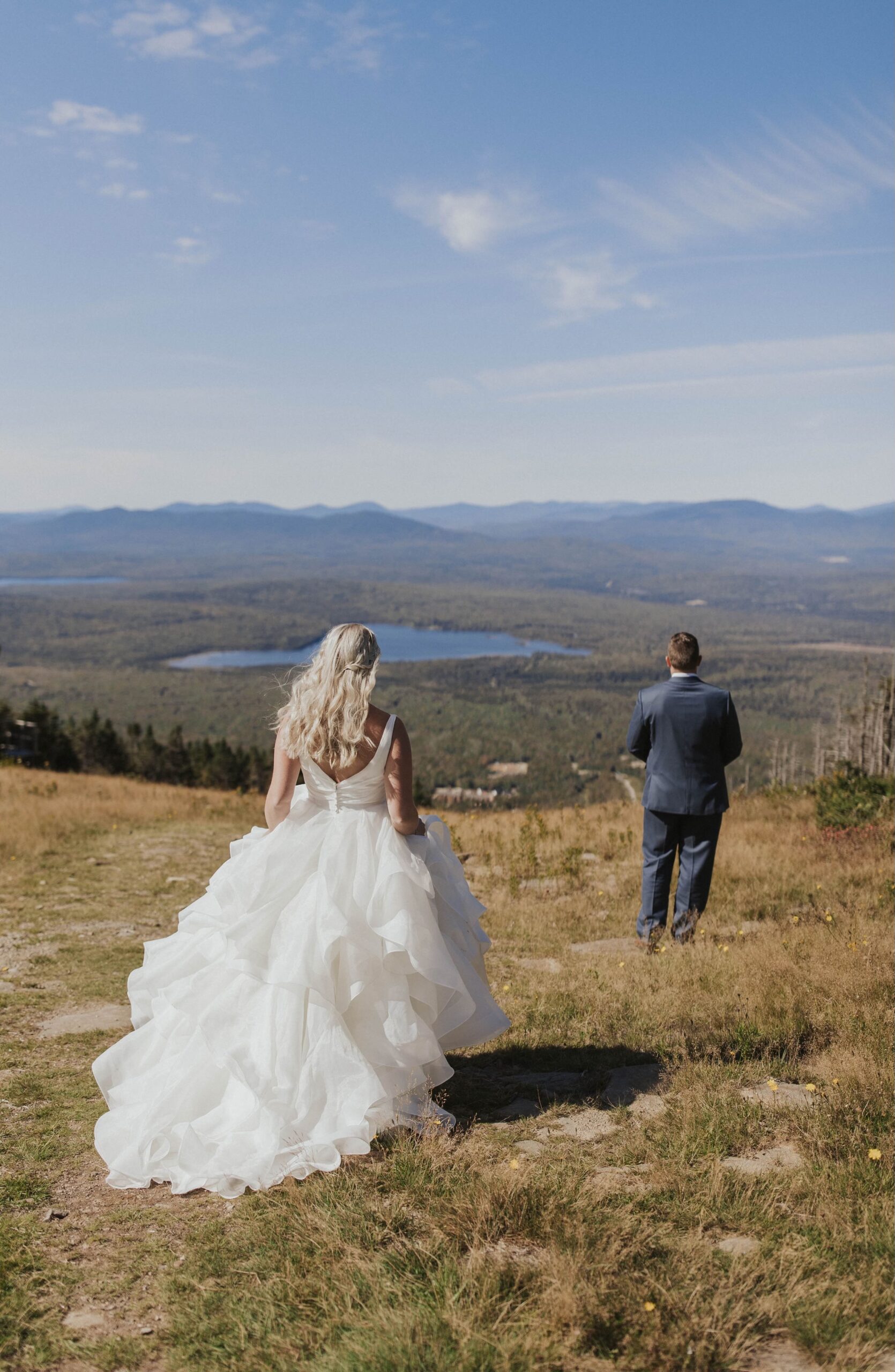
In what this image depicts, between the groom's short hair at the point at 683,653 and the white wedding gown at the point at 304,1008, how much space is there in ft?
10.0

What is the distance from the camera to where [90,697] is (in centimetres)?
14300

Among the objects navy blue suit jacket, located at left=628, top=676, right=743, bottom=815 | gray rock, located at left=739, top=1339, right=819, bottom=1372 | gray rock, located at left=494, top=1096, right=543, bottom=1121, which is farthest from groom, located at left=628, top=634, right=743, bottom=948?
gray rock, located at left=739, top=1339, right=819, bottom=1372

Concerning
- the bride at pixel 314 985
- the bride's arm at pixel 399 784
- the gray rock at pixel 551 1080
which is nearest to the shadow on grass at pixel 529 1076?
the gray rock at pixel 551 1080

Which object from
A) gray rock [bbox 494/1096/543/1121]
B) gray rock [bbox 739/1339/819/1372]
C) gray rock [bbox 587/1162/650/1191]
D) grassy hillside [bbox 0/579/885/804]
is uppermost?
gray rock [bbox 739/1339/819/1372]

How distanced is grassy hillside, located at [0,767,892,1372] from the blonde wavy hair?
184cm

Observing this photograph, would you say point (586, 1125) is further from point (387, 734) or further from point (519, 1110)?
point (387, 734)

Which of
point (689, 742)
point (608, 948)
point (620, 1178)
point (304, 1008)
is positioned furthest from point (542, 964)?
point (620, 1178)

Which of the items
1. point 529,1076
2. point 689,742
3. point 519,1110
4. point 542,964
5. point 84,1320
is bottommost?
point 542,964

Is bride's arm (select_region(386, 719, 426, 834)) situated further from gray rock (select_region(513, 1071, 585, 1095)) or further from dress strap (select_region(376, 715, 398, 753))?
gray rock (select_region(513, 1071, 585, 1095))

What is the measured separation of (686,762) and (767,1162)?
3.50 m

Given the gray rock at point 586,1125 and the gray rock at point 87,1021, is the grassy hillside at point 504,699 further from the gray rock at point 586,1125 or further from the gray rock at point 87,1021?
the gray rock at point 586,1125

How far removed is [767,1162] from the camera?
3.97 m

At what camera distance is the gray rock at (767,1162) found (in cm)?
386

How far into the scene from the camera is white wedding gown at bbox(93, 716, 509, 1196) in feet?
13.6
